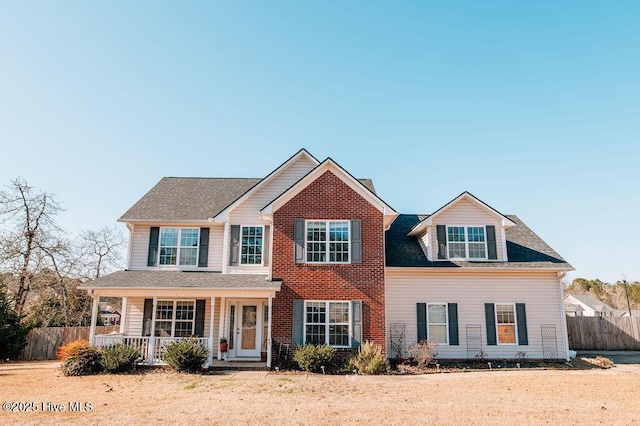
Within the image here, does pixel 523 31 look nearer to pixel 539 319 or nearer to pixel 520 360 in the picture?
pixel 539 319

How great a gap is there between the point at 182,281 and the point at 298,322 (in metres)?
4.83

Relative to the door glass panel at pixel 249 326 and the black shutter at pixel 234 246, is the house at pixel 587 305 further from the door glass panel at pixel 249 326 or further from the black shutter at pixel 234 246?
the black shutter at pixel 234 246

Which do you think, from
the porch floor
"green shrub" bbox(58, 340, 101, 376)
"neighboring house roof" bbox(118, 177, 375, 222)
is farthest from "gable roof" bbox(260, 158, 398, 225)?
"green shrub" bbox(58, 340, 101, 376)

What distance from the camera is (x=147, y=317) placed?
17.4 m

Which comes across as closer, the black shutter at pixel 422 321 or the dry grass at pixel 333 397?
the dry grass at pixel 333 397

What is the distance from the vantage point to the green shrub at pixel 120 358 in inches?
570

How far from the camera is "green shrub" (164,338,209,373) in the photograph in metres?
14.5

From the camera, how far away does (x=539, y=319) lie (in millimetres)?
17750

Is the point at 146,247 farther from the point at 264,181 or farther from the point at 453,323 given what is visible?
the point at 453,323

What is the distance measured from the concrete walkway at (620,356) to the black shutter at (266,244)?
1592cm

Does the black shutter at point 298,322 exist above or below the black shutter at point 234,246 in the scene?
below

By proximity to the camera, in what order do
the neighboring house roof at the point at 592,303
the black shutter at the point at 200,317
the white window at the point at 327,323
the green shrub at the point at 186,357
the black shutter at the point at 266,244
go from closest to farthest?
the green shrub at the point at 186,357
the white window at the point at 327,323
the black shutter at the point at 200,317
the black shutter at the point at 266,244
the neighboring house roof at the point at 592,303

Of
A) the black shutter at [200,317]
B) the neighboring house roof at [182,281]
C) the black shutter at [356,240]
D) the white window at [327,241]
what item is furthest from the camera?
the black shutter at [200,317]

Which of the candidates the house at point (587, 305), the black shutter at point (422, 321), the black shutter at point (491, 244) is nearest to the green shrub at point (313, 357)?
the black shutter at point (422, 321)
